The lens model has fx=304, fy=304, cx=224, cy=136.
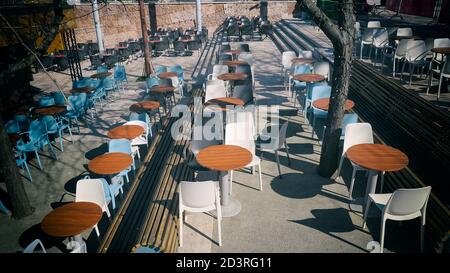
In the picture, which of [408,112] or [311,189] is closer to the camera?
[311,189]

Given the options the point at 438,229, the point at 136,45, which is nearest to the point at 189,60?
the point at 136,45

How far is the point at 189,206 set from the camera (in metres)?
4.01

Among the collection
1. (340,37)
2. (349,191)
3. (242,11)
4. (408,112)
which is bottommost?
(349,191)

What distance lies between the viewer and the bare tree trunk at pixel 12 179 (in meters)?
5.08

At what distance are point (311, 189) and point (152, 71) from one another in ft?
32.2

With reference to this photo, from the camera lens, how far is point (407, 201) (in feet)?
11.6

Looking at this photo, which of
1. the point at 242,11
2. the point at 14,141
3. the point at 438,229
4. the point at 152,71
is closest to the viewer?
the point at 438,229

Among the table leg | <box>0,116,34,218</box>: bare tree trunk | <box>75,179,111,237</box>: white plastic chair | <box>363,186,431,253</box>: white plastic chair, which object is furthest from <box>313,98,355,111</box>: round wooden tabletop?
<box>0,116,34,218</box>: bare tree trunk

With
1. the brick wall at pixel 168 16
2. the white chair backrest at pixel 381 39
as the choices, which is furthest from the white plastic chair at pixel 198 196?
the brick wall at pixel 168 16

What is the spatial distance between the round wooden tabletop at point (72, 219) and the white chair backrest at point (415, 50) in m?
8.43

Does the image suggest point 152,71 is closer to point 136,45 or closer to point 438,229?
point 136,45

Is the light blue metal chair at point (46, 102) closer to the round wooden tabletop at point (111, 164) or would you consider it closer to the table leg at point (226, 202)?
the round wooden tabletop at point (111, 164)

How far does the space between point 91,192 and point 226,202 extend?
2055 mm

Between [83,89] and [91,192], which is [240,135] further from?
[83,89]
